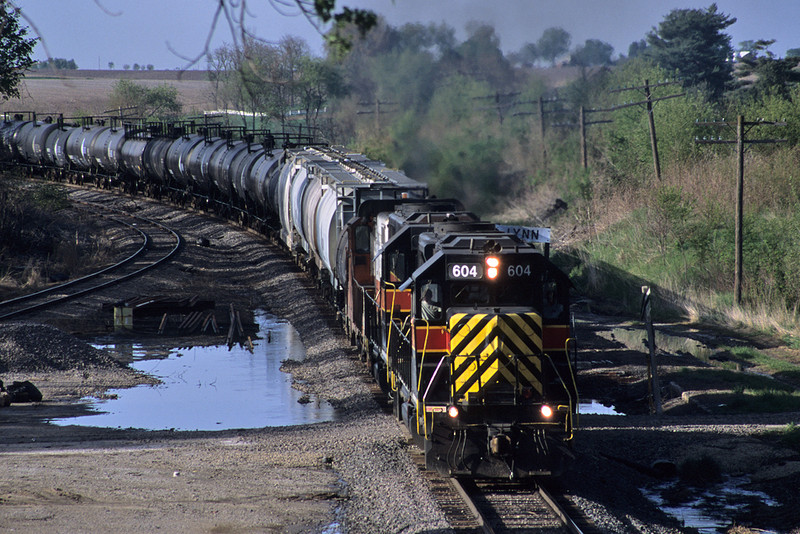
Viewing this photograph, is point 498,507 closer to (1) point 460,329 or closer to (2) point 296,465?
(1) point 460,329

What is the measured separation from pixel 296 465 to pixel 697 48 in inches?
2943

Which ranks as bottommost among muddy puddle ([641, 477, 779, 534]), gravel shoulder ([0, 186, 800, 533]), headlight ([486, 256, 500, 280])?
muddy puddle ([641, 477, 779, 534])

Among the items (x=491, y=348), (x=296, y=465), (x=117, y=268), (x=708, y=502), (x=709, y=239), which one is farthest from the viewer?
(x=709, y=239)

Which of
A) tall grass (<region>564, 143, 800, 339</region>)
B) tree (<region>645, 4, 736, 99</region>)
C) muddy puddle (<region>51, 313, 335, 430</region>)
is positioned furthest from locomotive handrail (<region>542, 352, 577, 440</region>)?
tree (<region>645, 4, 736, 99</region>)

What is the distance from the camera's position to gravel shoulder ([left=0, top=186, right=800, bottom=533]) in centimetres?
980

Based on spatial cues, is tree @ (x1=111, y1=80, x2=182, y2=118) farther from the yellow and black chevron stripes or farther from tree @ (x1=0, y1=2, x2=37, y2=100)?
the yellow and black chevron stripes

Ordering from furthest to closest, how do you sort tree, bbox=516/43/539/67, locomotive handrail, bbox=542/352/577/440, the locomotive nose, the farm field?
the farm field → tree, bbox=516/43/539/67 → locomotive handrail, bbox=542/352/577/440 → the locomotive nose

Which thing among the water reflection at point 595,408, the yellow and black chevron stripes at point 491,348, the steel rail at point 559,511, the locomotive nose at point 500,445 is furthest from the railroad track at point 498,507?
the water reflection at point 595,408

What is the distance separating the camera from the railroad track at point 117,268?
2459 cm

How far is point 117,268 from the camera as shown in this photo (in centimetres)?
3081

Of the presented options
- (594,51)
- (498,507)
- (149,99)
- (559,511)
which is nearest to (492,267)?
(498,507)

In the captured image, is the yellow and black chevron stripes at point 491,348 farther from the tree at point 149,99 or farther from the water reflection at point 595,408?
Result: the tree at point 149,99

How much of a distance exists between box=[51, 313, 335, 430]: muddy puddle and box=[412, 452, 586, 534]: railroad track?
528 centimetres

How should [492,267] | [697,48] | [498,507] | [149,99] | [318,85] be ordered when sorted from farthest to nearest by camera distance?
1. [149,99]
2. [697,48]
3. [318,85]
4. [492,267]
5. [498,507]
